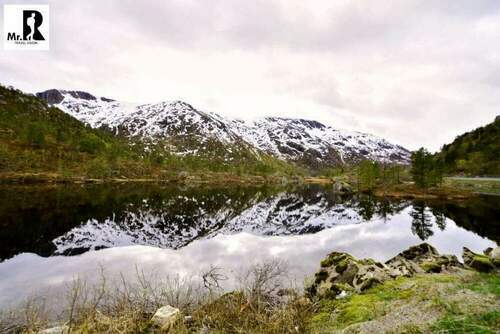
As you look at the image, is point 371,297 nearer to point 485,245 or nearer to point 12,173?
point 485,245

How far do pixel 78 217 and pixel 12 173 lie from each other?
3118 inches

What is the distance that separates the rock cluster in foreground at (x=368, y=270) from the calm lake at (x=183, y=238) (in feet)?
8.41

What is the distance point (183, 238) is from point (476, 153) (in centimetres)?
14447

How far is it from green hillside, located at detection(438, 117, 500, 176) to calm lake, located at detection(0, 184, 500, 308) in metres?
84.9

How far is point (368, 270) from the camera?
637 inches

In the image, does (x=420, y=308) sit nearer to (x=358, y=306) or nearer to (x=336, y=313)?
(x=358, y=306)

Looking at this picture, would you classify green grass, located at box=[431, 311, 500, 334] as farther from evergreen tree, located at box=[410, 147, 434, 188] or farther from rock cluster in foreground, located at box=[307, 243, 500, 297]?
evergreen tree, located at box=[410, 147, 434, 188]

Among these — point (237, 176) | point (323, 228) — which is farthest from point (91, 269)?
point (237, 176)

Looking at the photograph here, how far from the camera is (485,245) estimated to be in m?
28.2

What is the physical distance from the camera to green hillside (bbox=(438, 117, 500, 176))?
119 metres

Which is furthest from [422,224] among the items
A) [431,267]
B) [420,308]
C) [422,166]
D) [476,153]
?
[476,153]

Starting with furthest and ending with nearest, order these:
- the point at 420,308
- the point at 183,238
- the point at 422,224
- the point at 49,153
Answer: the point at 49,153, the point at 422,224, the point at 183,238, the point at 420,308

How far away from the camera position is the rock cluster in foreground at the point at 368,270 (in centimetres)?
1495

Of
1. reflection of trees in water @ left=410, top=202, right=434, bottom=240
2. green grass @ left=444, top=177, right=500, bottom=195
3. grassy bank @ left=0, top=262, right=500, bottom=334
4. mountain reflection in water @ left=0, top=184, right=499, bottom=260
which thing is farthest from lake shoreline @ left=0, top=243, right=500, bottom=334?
green grass @ left=444, top=177, right=500, bottom=195
